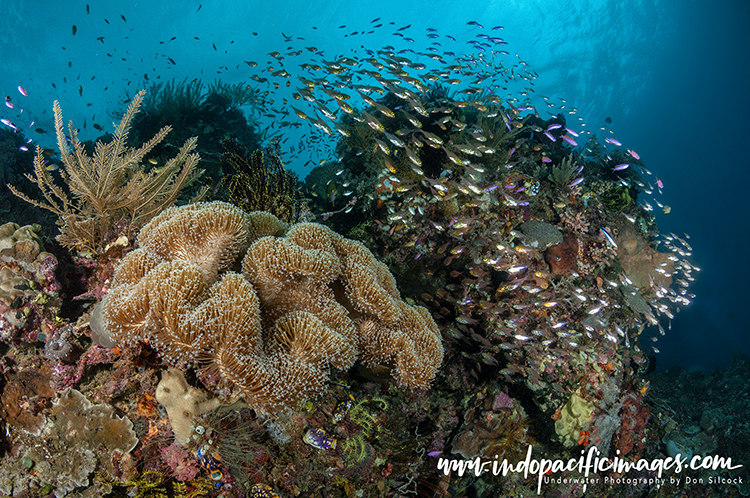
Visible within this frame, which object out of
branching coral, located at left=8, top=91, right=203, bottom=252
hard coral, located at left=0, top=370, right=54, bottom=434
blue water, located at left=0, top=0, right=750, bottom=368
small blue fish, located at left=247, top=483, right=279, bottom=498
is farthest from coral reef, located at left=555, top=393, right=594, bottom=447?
blue water, located at left=0, top=0, right=750, bottom=368

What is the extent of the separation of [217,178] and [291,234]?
20.7ft

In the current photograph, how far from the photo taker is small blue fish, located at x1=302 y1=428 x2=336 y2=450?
2.98 m

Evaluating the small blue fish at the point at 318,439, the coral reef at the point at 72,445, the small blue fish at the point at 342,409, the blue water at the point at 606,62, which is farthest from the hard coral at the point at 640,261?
the blue water at the point at 606,62

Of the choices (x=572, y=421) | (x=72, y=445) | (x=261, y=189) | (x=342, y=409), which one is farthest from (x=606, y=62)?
(x=72, y=445)

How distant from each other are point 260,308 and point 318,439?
4.68 ft

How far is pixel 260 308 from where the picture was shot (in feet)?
9.16

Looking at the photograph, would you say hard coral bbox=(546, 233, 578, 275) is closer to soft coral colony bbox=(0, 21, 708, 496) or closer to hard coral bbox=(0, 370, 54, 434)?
soft coral colony bbox=(0, 21, 708, 496)

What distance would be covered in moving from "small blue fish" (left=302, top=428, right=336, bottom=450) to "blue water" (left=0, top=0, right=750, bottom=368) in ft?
160

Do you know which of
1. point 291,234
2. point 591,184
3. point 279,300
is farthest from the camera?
point 591,184

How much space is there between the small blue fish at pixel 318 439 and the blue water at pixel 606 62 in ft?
160

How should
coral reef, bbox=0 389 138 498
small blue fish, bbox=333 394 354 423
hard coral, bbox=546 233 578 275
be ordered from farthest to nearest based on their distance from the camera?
1. hard coral, bbox=546 233 578 275
2. small blue fish, bbox=333 394 354 423
3. coral reef, bbox=0 389 138 498

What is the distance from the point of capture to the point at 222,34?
2146 inches

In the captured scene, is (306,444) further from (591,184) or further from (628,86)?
(628,86)

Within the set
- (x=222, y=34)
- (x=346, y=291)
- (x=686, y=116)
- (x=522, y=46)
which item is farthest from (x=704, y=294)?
(x=222, y=34)
